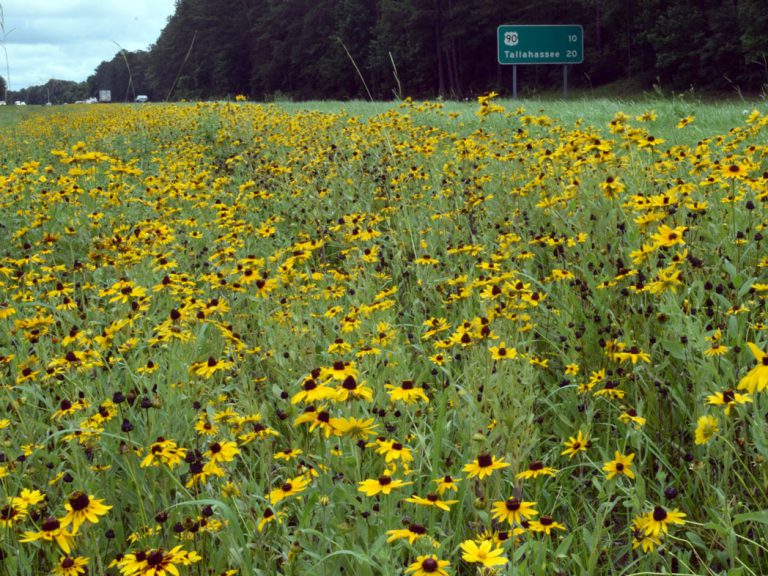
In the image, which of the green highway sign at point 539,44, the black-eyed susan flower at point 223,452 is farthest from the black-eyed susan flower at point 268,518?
the green highway sign at point 539,44

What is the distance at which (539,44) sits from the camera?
16547 millimetres

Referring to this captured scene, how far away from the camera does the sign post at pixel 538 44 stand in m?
16.1

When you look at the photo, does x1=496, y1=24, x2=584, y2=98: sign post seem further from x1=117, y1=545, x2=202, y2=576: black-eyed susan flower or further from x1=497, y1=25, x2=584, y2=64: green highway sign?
x1=117, y1=545, x2=202, y2=576: black-eyed susan flower

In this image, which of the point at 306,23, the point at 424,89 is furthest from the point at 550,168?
the point at 306,23

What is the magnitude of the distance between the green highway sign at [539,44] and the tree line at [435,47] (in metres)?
3.52

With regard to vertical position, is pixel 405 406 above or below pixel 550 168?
below

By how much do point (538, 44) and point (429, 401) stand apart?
52.3ft

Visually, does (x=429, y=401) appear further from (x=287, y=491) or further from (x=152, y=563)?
(x=152, y=563)

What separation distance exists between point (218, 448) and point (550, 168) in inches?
137

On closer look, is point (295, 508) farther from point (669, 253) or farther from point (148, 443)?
point (669, 253)

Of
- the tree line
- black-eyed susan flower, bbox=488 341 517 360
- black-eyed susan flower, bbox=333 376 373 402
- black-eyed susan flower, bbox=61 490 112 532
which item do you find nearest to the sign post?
the tree line

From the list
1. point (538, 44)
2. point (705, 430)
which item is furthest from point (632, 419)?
point (538, 44)

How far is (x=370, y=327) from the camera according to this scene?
2.81 meters

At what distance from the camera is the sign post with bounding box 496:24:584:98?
1612 cm
